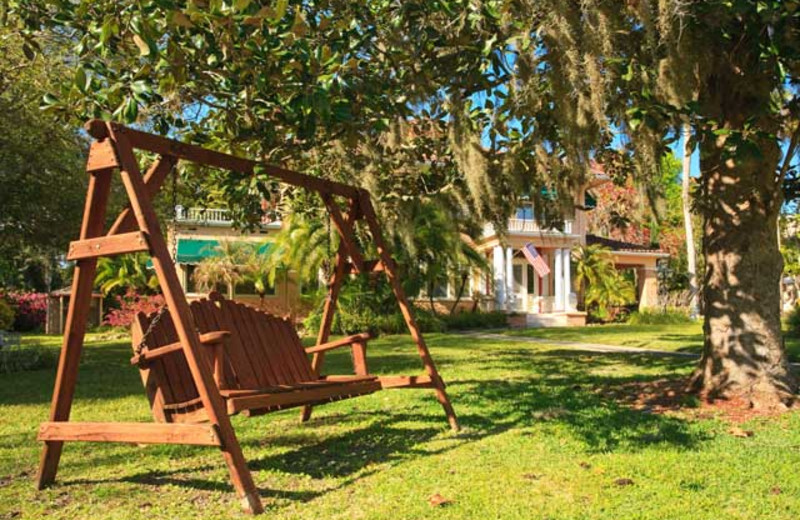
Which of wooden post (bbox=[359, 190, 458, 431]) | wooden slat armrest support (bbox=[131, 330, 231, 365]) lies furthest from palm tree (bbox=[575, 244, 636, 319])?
wooden slat armrest support (bbox=[131, 330, 231, 365])

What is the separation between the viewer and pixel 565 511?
3.48m

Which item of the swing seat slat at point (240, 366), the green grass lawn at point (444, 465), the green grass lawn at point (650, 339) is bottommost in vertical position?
the green grass lawn at point (444, 465)

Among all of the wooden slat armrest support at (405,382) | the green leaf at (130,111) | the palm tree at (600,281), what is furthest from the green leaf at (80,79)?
the palm tree at (600,281)

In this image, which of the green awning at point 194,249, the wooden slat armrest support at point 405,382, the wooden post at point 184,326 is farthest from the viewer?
the green awning at point 194,249

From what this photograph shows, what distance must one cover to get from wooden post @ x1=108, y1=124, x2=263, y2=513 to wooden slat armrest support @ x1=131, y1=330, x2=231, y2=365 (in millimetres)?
246

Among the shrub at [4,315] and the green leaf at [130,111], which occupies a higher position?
the green leaf at [130,111]

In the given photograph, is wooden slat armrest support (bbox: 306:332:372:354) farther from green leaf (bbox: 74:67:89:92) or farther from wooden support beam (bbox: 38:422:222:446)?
green leaf (bbox: 74:67:89:92)

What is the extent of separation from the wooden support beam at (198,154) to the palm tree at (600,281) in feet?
72.3

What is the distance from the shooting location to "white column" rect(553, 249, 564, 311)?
28172 millimetres

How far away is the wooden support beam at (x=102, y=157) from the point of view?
3.87 metres

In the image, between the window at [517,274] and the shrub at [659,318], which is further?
the window at [517,274]

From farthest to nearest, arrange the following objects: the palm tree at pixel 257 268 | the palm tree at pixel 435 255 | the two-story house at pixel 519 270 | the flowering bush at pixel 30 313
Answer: the flowering bush at pixel 30 313 → the two-story house at pixel 519 270 → the palm tree at pixel 257 268 → the palm tree at pixel 435 255

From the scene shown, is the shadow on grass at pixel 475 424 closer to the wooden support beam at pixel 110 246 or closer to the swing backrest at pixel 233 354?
the swing backrest at pixel 233 354

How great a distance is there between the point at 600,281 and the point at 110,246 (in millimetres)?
24604
